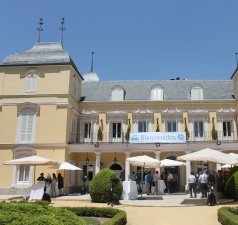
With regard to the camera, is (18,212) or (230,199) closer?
(18,212)

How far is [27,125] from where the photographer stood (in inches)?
981

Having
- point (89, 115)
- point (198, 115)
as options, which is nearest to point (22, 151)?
point (89, 115)

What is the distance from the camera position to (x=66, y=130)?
24469mm

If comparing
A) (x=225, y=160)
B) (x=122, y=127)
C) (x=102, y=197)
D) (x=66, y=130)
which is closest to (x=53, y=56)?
(x=66, y=130)

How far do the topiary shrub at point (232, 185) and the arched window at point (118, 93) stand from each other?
1430cm

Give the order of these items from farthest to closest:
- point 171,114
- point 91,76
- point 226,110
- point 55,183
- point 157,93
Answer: point 91,76, point 157,93, point 171,114, point 226,110, point 55,183

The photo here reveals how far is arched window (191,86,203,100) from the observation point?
28.3 m

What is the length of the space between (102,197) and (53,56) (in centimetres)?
1416

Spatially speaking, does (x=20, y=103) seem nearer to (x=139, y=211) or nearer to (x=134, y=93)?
(x=134, y=93)

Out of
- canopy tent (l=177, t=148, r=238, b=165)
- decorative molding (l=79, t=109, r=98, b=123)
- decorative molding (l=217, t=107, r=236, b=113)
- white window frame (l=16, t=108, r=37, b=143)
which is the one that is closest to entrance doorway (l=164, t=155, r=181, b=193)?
decorative molding (l=217, t=107, r=236, b=113)

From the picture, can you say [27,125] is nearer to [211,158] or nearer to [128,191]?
[128,191]

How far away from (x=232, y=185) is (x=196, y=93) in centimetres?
1380

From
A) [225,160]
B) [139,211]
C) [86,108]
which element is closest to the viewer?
[139,211]

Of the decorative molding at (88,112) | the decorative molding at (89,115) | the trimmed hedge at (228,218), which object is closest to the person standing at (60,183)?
the decorative molding at (89,115)
